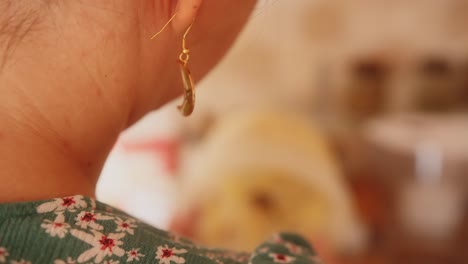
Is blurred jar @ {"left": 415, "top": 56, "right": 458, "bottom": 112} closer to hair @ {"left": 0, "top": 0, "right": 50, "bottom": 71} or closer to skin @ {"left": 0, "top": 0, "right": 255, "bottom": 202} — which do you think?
skin @ {"left": 0, "top": 0, "right": 255, "bottom": 202}

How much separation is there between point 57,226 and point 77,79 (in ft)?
0.35

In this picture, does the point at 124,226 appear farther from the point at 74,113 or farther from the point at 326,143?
the point at 326,143

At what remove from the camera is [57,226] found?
0.36 meters

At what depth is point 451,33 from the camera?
8.09 feet

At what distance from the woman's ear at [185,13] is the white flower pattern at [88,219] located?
0.17m

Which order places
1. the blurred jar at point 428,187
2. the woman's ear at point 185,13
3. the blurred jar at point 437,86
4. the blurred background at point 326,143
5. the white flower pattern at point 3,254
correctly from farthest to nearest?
1. the blurred jar at point 437,86
2. the blurred jar at point 428,187
3. the blurred background at point 326,143
4. the woman's ear at point 185,13
5. the white flower pattern at point 3,254

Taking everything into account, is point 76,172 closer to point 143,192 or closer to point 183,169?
point 143,192

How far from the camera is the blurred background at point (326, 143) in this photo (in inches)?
65.5

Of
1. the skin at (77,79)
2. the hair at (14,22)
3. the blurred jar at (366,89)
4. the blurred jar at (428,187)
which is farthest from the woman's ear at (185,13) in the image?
the blurred jar at (366,89)

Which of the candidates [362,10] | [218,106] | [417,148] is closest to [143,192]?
[218,106]

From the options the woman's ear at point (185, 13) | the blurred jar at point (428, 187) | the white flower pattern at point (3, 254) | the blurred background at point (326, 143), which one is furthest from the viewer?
the blurred jar at point (428, 187)

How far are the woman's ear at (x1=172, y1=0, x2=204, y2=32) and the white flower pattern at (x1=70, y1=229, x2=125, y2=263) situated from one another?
18 cm

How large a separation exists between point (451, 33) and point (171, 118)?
4.45 feet

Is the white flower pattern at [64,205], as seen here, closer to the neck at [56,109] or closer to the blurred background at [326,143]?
the neck at [56,109]
